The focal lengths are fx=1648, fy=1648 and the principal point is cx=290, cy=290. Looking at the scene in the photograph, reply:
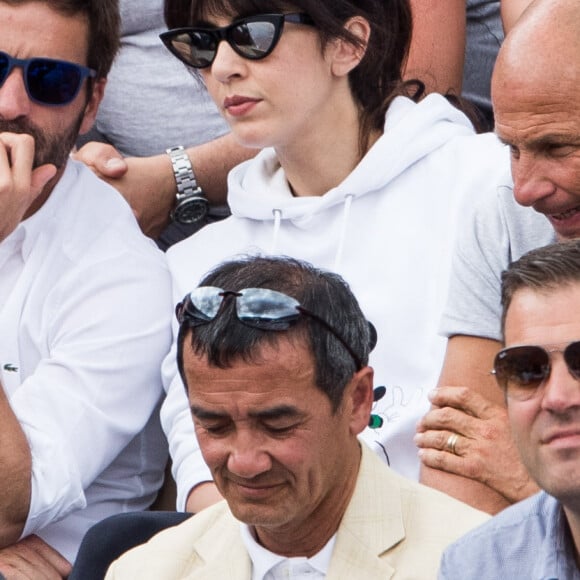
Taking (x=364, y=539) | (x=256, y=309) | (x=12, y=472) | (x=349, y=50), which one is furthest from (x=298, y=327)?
(x=349, y=50)

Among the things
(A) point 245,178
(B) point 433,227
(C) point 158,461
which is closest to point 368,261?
(B) point 433,227

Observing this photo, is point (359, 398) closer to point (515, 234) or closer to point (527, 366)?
point (527, 366)

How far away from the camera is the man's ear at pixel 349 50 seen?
4.17 meters

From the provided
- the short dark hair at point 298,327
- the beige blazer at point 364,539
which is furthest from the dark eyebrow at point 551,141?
the beige blazer at point 364,539

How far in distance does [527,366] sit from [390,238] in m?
1.34

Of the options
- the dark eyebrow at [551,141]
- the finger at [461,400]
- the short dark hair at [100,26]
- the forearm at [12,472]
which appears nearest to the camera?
the dark eyebrow at [551,141]

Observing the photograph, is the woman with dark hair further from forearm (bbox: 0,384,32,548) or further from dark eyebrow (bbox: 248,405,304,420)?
dark eyebrow (bbox: 248,405,304,420)

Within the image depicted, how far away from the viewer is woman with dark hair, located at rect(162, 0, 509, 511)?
12.8ft

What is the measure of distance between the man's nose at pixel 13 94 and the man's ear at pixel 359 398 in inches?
55.7

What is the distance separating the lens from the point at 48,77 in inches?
166

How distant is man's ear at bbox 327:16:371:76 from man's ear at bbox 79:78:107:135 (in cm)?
68

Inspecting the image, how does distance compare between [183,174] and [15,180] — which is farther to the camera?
[183,174]

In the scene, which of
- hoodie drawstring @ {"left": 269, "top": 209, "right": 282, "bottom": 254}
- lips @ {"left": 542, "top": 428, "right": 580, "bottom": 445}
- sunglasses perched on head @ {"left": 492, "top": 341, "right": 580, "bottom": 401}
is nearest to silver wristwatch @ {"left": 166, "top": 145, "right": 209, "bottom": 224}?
hoodie drawstring @ {"left": 269, "top": 209, "right": 282, "bottom": 254}

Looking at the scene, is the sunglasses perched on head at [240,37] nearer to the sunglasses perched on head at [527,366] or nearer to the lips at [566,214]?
the lips at [566,214]
